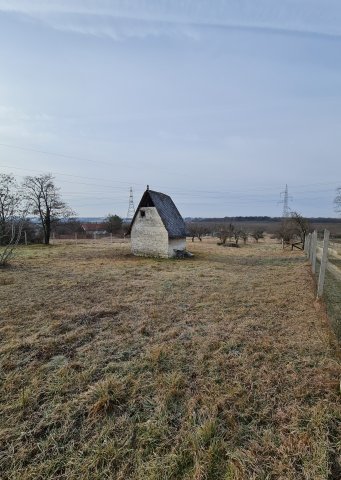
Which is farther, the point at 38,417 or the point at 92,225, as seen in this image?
the point at 92,225

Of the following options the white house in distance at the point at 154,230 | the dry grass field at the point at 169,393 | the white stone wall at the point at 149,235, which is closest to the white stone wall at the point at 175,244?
the white house in distance at the point at 154,230

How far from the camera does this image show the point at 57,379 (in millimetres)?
3795

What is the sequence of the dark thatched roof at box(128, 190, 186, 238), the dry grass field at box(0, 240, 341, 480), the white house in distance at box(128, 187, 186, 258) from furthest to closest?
1. the dark thatched roof at box(128, 190, 186, 238)
2. the white house in distance at box(128, 187, 186, 258)
3. the dry grass field at box(0, 240, 341, 480)

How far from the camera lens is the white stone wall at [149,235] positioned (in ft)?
65.9

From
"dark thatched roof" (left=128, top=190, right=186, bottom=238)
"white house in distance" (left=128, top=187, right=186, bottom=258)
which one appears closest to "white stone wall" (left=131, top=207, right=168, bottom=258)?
"white house in distance" (left=128, top=187, right=186, bottom=258)

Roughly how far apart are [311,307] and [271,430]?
190 inches

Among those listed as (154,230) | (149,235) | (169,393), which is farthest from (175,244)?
(169,393)

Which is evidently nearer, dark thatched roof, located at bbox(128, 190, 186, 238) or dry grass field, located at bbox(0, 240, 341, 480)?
dry grass field, located at bbox(0, 240, 341, 480)

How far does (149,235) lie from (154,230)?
60cm

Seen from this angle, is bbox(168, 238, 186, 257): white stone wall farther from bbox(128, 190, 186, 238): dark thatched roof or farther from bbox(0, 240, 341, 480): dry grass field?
bbox(0, 240, 341, 480): dry grass field

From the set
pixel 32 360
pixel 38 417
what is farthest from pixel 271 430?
pixel 32 360

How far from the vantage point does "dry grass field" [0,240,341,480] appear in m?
2.50

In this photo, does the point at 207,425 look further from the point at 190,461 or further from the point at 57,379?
the point at 57,379

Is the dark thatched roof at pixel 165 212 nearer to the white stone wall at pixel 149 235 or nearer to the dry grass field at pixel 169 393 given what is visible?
the white stone wall at pixel 149 235
